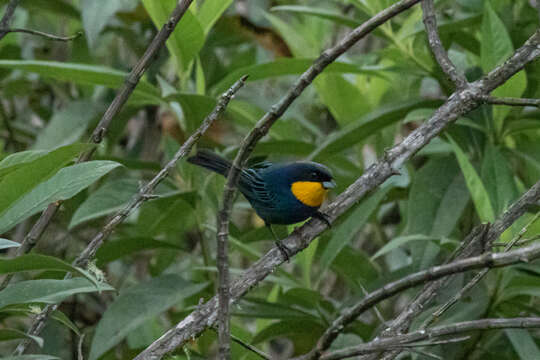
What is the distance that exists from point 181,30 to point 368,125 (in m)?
0.90

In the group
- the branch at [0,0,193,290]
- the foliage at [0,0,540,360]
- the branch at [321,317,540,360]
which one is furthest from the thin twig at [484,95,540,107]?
the branch at [0,0,193,290]

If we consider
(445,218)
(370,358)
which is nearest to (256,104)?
(445,218)

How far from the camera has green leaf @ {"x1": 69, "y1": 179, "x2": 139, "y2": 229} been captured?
10.1 ft

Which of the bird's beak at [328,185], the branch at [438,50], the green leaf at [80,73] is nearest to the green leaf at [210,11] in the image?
the green leaf at [80,73]

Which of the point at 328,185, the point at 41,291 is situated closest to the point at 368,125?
the point at 328,185

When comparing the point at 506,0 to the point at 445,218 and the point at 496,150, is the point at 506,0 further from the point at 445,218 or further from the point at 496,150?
the point at 445,218

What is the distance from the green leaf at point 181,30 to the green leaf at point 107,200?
608 mm

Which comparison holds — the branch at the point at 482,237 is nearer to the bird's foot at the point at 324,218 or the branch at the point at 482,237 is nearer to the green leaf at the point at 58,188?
the bird's foot at the point at 324,218

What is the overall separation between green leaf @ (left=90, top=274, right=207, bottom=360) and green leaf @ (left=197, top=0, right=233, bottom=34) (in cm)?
113

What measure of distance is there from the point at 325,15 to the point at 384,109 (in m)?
0.51

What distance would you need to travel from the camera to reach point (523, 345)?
260 cm

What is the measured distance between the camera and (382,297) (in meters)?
1.41

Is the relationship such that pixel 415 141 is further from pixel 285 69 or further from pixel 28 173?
pixel 285 69

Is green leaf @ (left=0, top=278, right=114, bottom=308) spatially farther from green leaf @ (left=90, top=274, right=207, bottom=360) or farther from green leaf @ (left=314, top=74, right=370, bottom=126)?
green leaf @ (left=314, top=74, right=370, bottom=126)
